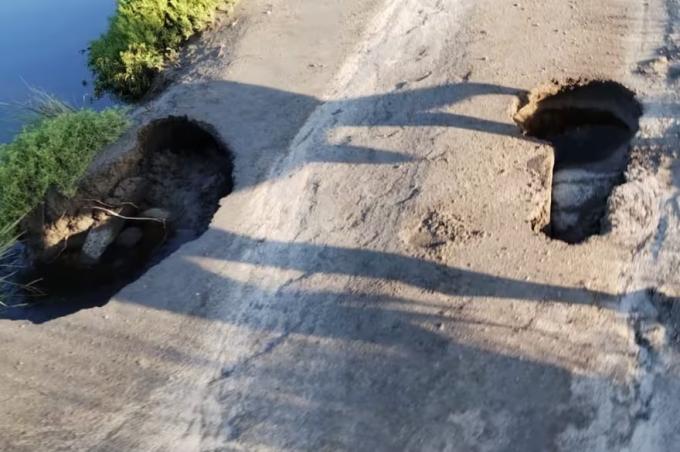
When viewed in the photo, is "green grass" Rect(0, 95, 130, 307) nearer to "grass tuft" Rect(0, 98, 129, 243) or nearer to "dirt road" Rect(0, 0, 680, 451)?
"grass tuft" Rect(0, 98, 129, 243)

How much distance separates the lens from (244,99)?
862 centimetres

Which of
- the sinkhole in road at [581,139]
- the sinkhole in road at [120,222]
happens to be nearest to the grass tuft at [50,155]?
the sinkhole in road at [120,222]

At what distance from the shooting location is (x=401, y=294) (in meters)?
6.19

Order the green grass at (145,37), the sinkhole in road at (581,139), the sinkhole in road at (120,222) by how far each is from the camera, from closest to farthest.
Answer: the sinkhole in road at (581,139)
the sinkhole in road at (120,222)
the green grass at (145,37)

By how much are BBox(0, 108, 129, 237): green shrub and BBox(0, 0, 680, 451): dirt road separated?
647 mm

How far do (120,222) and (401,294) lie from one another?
3.48 m

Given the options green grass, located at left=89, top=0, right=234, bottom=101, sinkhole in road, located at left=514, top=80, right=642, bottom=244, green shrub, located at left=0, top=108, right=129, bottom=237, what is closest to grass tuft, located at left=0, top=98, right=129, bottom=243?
green shrub, located at left=0, top=108, right=129, bottom=237

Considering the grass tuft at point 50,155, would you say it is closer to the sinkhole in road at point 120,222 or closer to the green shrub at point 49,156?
the green shrub at point 49,156

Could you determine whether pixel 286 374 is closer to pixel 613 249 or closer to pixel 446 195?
pixel 446 195

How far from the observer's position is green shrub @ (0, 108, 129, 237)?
800cm

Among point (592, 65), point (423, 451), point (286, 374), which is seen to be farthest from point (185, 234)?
point (592, 65)

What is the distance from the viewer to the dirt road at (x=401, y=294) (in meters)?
5.40

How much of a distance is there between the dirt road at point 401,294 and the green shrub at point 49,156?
65cm

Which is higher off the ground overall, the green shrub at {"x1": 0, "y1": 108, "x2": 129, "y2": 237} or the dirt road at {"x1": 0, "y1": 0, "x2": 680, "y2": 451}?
the green shrub at {"x1": 0, "y1": 108, "x2": 129, "y2": 237}
